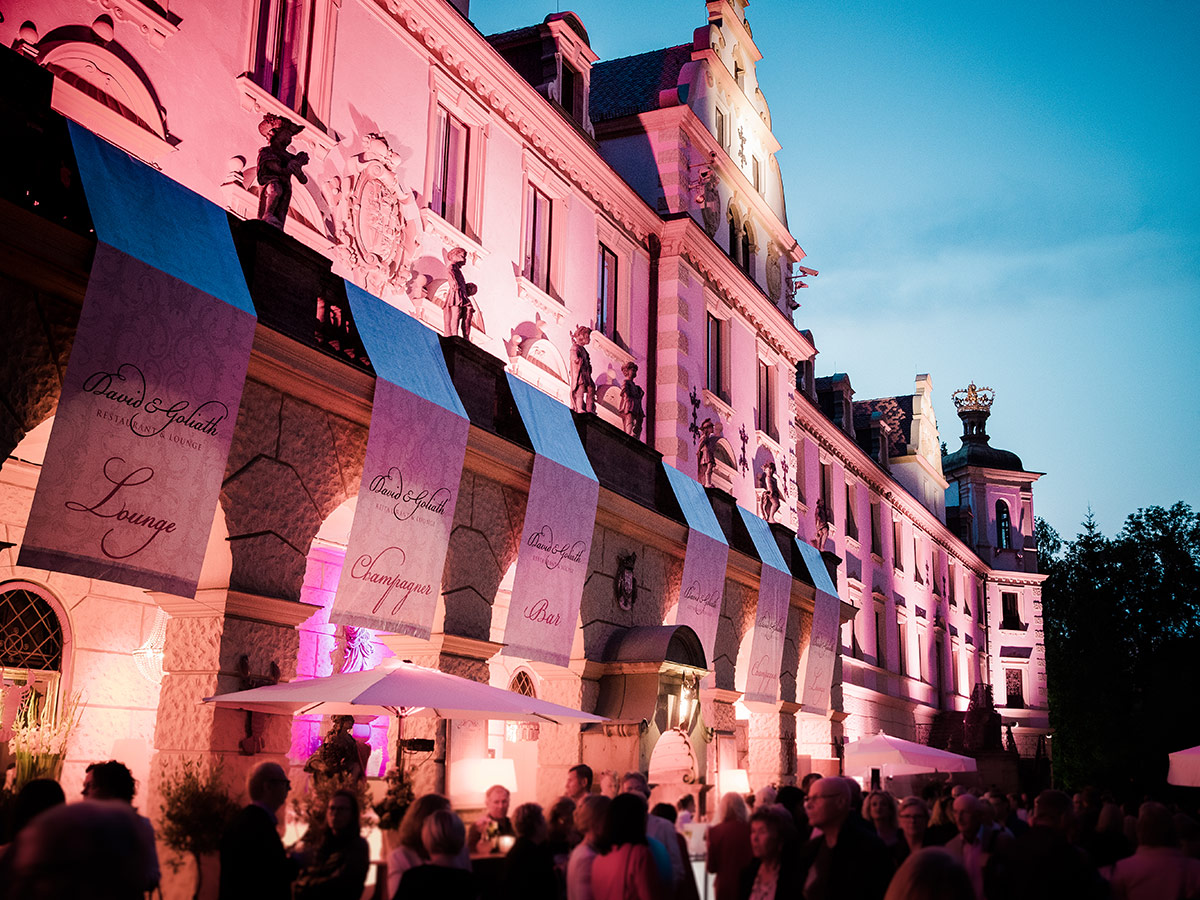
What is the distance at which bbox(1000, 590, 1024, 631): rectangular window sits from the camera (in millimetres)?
62375

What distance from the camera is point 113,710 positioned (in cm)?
1343

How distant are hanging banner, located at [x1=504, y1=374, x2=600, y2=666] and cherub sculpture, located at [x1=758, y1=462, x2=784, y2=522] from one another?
494 inches

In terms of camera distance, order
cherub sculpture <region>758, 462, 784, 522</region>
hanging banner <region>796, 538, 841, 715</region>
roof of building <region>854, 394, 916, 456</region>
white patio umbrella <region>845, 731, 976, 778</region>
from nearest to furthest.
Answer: hanging banner <region>796, 538, 841, 715</region>
white patio umbrella <region>845, 731, 976, 778</region>
cherub sculpture <region>758, 462, 784, 522</region>
roof of building <region>854, 394, 916, 456</region>

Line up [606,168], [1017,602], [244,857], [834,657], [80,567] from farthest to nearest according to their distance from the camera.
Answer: [1017,602]
[834,657]
[606,168]
[80,567]
[244,857]

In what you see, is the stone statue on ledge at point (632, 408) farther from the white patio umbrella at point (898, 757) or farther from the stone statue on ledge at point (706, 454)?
the white patio umbrella at point (898, 757)

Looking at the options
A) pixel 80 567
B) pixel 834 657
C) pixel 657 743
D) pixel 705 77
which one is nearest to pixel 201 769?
pixel 80 567

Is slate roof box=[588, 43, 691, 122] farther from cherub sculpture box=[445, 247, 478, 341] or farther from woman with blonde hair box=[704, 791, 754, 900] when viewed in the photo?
woman with blonde hair box=[704, 791, 754, 900]

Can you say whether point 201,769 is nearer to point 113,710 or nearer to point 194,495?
point 194,495

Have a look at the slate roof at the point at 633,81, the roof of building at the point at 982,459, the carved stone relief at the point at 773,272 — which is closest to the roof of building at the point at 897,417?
the roof of building at the point at 982,459

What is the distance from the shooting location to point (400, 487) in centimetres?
1215

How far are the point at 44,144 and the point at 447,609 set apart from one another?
6.48m

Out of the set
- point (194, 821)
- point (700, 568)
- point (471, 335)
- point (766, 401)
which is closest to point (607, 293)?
point (471, 335)

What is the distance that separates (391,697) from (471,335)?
841 centimetres

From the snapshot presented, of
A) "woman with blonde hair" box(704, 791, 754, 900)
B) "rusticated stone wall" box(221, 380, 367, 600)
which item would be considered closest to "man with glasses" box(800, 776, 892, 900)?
"woman with blonde hair" box(704, 791, 754, 900)
